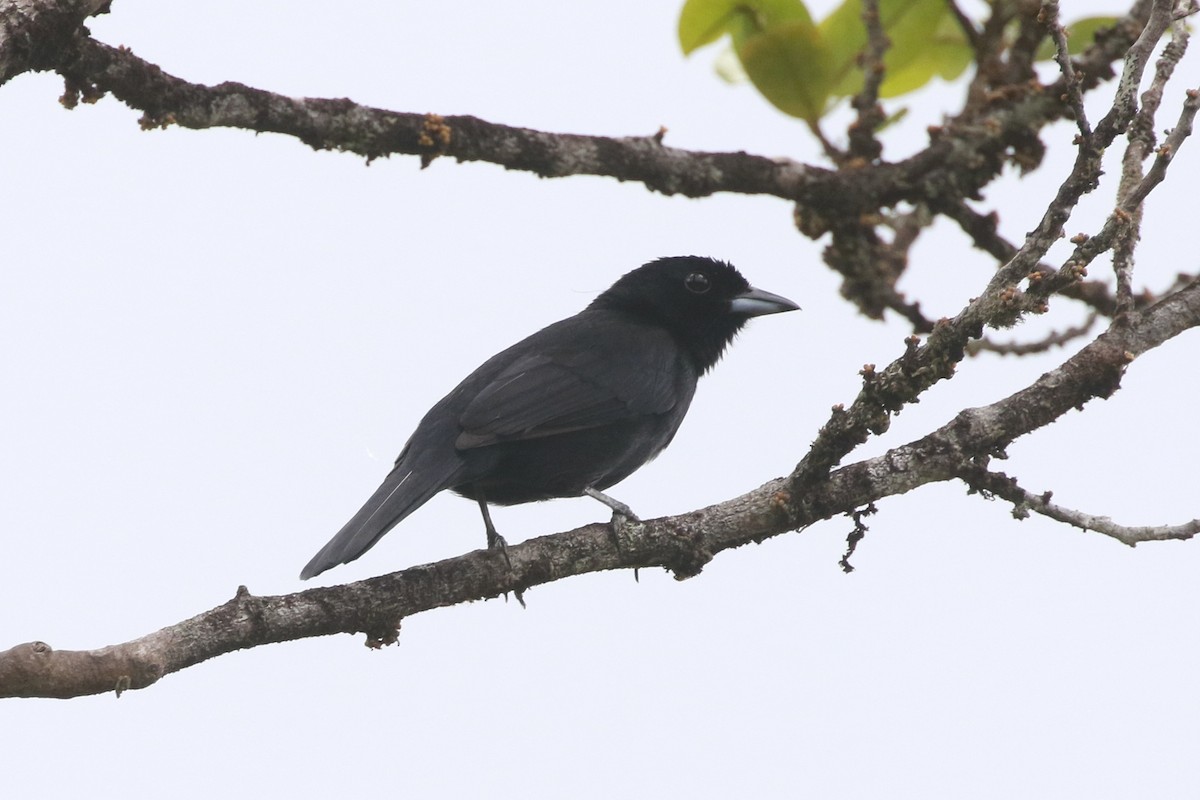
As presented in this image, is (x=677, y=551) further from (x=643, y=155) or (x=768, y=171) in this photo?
(x=768, y=171)

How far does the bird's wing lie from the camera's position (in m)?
5.27

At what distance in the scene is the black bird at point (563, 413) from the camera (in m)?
5.05

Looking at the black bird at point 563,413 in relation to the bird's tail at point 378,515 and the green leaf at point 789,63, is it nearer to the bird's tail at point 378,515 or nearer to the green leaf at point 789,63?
the bird's tail at point 378,515

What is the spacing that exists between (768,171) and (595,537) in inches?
94.0

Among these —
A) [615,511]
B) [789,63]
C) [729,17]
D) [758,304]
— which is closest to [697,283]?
[758,304]

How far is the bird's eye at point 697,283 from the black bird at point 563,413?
0.16 ft

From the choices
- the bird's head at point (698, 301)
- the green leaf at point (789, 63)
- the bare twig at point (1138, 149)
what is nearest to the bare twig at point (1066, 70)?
the bare twig at point (1138, 149)

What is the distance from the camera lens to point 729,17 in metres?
6.18

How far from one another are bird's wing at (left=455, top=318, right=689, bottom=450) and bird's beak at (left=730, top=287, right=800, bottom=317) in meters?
0.48

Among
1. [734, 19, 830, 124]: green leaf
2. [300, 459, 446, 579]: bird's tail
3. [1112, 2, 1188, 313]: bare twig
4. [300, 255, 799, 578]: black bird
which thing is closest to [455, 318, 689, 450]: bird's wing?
[300, 255, 799, 578]: black bird

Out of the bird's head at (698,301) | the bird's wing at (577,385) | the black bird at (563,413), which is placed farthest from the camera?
the bird's head at (698,301)

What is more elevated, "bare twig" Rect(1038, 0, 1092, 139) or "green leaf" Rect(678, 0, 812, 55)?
"green leaf" Rect(678, 0, 812, 55)

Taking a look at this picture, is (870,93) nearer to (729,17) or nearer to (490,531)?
(729,17)

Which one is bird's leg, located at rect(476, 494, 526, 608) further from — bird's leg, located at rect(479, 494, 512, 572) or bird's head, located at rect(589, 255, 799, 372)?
bird's head, located at rect(589, 255, 799, 372)
